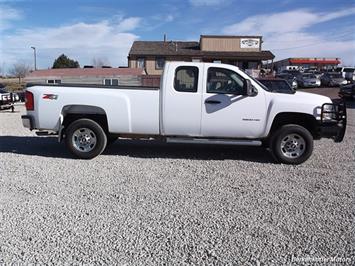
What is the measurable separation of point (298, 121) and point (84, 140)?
429cm

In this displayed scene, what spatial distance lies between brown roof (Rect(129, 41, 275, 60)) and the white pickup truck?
34736mm

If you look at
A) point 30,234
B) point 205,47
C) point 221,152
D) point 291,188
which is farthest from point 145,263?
point 205,47

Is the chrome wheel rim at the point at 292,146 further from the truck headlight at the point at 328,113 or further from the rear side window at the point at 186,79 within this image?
the rear side window at the point at 186,79

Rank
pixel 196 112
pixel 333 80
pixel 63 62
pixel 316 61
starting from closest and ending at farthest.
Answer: pixel 196 112, pixel 333 80, pixel 63 62, pixel 316 61

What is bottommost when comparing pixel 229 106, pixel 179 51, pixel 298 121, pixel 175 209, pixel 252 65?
pixel 175 209

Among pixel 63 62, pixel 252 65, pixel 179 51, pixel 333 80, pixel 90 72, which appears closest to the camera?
pixel 90 72

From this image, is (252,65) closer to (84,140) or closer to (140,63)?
(140,63)

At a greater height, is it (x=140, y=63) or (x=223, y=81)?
(x=140, y=63)

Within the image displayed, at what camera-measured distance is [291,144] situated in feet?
22.3

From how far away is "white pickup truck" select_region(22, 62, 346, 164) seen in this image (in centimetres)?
673

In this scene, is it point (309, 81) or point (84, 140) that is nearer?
point (84, 140)

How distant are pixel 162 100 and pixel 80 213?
10.1ft

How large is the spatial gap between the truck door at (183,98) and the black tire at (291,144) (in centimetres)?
152

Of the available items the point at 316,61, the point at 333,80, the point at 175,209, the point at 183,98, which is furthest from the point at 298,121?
the point at 316,61
